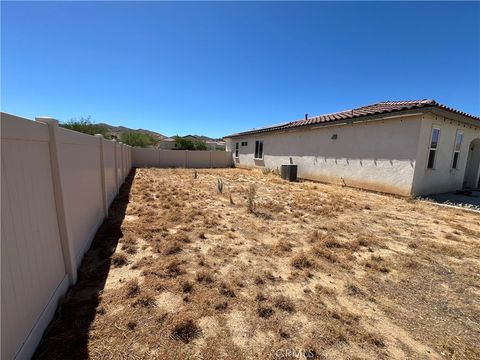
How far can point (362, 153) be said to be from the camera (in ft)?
31.9

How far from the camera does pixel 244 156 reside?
20.8 m

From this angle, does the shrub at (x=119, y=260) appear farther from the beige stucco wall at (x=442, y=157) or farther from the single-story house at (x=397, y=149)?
the beige stucco wall at (x=442, y=157)

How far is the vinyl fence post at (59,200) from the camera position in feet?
7.42

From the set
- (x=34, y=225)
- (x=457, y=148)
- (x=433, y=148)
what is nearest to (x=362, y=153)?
(x=433, y=148)

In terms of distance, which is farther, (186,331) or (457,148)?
(457,148)

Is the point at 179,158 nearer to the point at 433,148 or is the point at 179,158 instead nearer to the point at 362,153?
the point at 362,153

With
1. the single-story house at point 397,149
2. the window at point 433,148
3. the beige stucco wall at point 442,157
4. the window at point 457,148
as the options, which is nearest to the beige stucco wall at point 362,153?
the single-story house at point 397,149

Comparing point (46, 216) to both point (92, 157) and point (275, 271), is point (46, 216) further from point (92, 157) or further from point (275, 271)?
point (275, 271)

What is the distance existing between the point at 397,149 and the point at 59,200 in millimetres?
9827

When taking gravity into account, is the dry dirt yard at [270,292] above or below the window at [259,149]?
below

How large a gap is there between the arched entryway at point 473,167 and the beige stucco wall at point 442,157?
A: 1.25 m

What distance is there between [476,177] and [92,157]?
16.0m

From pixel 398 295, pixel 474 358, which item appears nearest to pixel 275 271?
pixel 398 295

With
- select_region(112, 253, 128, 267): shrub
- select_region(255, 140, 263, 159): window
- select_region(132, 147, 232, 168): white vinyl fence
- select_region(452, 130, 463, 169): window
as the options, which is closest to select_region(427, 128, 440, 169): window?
select_region(452, 130, 463, 169): window
